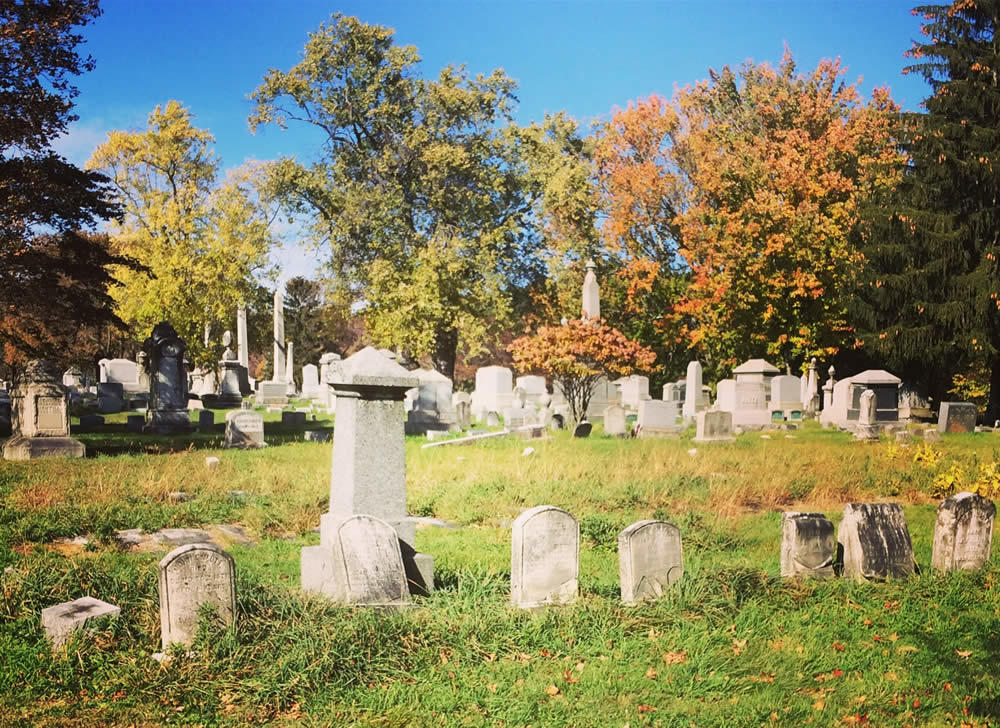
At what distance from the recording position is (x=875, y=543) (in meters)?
7.50

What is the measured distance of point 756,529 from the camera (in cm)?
999

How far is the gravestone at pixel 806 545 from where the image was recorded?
7348mm

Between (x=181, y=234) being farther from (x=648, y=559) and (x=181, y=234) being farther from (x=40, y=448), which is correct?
(x=648, y=559)

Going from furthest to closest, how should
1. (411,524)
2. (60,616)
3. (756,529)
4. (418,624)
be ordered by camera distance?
(756,529) → (411,524) → (418,624) → (60,616)

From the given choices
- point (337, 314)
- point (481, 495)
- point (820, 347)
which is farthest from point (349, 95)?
point (481, 495)

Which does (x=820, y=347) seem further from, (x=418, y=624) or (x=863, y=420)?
(x=418, y=624)

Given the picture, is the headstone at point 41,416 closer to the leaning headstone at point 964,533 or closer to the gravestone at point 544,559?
the gravestone at point 544,559

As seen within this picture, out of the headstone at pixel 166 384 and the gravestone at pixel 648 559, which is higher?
the headstone at pixel 166 384

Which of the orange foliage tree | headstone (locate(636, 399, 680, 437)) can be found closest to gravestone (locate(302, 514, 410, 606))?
headstone (locate(636, 399, 680, 437))

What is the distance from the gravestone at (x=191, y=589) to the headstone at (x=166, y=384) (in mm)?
17928

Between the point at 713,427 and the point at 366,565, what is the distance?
15.4 meters

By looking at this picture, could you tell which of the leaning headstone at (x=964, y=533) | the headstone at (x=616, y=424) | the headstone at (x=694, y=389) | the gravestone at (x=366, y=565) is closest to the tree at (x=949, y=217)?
the headstone at (x=694, y=389)

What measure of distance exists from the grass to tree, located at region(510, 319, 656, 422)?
47.4 feet

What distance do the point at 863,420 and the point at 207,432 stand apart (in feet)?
58.7
